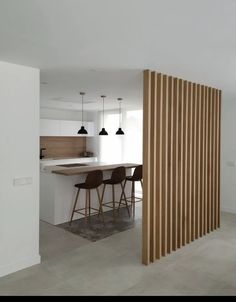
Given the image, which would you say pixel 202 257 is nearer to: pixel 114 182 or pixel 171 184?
pixel 171 184

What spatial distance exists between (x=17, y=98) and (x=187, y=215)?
2926 millimetres

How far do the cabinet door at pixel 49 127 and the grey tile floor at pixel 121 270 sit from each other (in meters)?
3.89

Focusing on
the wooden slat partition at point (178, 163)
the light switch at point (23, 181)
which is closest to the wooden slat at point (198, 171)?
the wooden slat partition at point (178, 163)

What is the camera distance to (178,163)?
12.9ft

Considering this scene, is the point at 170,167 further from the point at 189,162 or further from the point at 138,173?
the point at 138,173

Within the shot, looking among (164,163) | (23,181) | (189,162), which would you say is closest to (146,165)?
(164,163)

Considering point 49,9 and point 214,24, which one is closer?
point 49,9

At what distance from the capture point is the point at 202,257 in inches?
146

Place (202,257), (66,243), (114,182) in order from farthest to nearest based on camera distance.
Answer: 1. (114,182)
2. (66,243)
3. (202,257)

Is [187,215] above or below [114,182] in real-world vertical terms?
below

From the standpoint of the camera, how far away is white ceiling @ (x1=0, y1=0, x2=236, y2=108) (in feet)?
6.02

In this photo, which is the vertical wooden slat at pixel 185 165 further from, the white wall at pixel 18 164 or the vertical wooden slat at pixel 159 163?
the white wall at pixel 18 164

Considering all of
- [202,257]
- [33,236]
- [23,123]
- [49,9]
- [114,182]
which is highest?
[49,9]

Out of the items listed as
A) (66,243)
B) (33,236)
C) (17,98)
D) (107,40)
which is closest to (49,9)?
(107,40)
